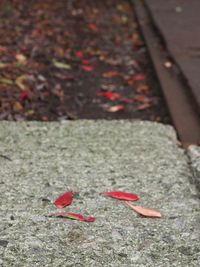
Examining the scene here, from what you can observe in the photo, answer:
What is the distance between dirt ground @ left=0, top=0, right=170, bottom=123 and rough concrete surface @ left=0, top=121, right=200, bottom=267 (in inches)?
26.2

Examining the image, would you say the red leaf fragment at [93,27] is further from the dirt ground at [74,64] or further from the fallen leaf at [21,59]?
the fallen leaf at [21,59]

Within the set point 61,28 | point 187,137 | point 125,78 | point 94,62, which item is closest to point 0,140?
point 187,137

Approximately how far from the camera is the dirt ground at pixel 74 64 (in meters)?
4.28

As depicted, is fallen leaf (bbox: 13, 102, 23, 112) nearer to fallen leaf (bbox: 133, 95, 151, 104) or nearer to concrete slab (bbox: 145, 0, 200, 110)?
fallen leaf (bbox: 133, 95, 151, 104)

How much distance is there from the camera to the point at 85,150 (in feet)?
10.7

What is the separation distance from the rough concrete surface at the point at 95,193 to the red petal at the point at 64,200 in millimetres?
26

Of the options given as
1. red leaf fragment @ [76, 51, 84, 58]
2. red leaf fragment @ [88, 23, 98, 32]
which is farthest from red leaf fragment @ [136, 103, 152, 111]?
red leaf fragment @ [88, 23, 98, 32]

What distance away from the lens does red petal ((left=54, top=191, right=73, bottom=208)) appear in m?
2.69

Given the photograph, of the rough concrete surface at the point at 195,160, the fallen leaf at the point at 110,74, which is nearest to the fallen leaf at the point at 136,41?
the fallen leaf at the point at 110,74

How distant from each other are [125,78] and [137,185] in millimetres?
2295

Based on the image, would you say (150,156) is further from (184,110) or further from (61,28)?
(61,28)

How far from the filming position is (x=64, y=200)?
2.71 meters

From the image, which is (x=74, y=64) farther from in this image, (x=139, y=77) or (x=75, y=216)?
(x=75, y=216)

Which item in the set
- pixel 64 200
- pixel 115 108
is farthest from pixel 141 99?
pixel 64 200
